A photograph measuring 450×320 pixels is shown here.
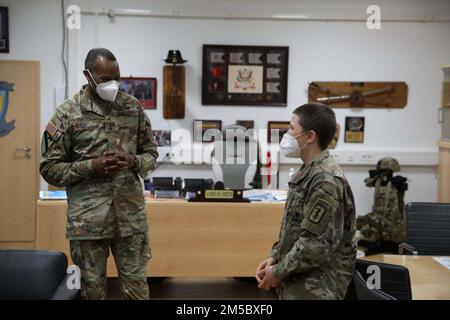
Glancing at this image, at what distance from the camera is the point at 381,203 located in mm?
4949

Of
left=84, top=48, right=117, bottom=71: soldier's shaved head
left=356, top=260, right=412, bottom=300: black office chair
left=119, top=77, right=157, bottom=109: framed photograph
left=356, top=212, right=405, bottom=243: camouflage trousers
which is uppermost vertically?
left=119, top=77, right=157, bottom=109: framed photograph

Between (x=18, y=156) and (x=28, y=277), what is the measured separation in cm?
352

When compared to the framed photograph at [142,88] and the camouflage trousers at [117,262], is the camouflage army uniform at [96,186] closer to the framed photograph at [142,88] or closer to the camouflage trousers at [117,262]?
the camouflage trousers at [117,262]

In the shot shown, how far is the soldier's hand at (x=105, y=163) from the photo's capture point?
215 cm

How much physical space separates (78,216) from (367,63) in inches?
160

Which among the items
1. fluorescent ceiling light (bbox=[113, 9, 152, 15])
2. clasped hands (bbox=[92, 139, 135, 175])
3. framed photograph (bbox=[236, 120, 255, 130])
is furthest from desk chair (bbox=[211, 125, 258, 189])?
clasped hands (bbox=[92, 139, 135, 175])

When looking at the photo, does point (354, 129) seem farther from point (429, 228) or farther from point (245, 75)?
point (429, 228)

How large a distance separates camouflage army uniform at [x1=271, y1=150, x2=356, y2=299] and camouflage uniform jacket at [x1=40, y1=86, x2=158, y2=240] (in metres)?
0.80

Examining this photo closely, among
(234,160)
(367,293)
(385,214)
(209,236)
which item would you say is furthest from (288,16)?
(367,293)

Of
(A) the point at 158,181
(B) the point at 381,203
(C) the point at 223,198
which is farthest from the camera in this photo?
(B) the point at 381,203

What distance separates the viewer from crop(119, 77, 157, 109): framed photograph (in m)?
→ 5.35

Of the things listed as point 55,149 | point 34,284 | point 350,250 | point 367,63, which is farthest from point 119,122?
point 367,63

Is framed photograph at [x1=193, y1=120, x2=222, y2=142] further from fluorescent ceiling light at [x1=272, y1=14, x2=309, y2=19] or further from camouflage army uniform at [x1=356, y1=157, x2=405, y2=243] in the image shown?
camouflage army uniform at [x1=356, y1=157, x2=405, y2=243]
